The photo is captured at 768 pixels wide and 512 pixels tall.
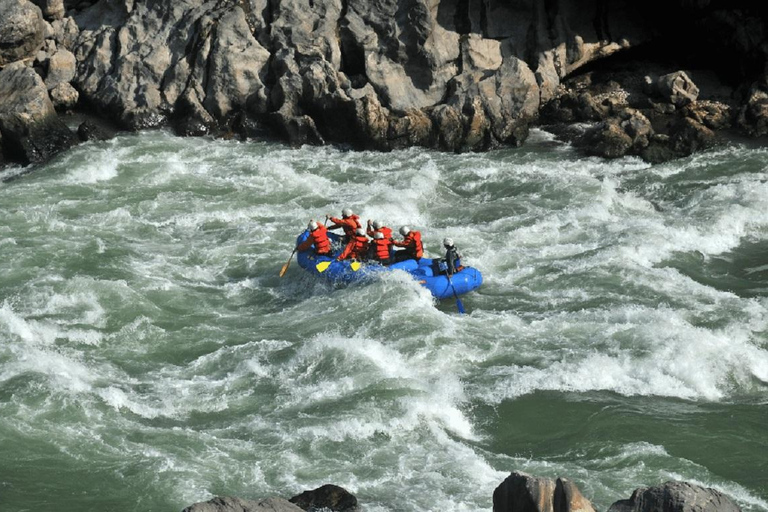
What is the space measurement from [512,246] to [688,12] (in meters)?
9.34

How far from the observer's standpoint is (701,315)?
14.1 m

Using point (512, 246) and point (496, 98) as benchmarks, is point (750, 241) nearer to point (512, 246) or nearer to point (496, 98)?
point (512, 246)

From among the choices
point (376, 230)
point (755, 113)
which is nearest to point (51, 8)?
point (376, 230)

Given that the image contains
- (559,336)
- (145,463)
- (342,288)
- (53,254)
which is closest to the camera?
(145,463)

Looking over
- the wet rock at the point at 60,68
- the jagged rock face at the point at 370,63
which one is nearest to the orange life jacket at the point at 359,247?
the jagged rock face at the point at 370,63

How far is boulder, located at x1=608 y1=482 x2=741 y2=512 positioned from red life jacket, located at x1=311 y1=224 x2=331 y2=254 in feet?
30.1

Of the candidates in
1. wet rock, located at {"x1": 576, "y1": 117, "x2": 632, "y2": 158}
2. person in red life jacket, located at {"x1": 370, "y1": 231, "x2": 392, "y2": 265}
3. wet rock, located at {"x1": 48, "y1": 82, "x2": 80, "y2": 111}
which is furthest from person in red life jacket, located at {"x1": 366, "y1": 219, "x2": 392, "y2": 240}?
wet rock, located at {"x1": 48, "y1": 82, "x2": 80, "y2": 111}

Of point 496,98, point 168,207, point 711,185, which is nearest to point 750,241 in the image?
point 711,185

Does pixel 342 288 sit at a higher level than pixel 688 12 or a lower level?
lower

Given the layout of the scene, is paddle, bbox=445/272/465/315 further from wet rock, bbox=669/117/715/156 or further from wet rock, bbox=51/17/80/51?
wet rock, bbox=51/17/80/51

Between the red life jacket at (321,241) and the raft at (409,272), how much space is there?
0.37ft

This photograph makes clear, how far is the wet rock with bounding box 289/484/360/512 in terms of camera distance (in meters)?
9.11

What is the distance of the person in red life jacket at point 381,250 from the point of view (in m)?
15.6

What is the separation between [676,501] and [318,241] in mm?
9545
